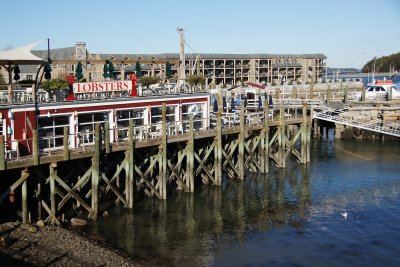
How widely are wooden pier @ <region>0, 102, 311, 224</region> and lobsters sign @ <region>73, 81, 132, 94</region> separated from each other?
237 centimetres

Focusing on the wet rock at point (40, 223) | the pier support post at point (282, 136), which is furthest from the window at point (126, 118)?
the pier support post at point (282, 136)

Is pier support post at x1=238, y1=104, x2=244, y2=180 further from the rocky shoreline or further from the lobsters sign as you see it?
the rocky shoreline

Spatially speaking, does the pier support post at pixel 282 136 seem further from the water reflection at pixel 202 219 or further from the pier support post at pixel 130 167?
the pier support post at pixel 130 167

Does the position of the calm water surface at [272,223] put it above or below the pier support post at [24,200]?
below

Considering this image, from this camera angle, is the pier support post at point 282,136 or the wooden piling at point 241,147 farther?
the pier support post at point 282,136

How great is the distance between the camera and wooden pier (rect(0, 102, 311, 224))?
26297mm

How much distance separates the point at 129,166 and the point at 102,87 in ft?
18.2

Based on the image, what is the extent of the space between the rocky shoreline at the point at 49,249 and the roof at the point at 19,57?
892 centimetres

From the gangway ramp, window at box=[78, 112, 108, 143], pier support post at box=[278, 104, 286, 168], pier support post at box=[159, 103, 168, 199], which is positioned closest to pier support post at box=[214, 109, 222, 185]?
pier support post at box=[159, 103, 168, 199]

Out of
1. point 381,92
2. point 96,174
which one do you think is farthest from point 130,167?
point 381,92

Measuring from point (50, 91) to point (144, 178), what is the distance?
755cm

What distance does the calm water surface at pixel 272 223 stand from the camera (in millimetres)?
24312

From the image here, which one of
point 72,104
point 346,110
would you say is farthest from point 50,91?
point 346,110

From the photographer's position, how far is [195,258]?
78.4 feet
